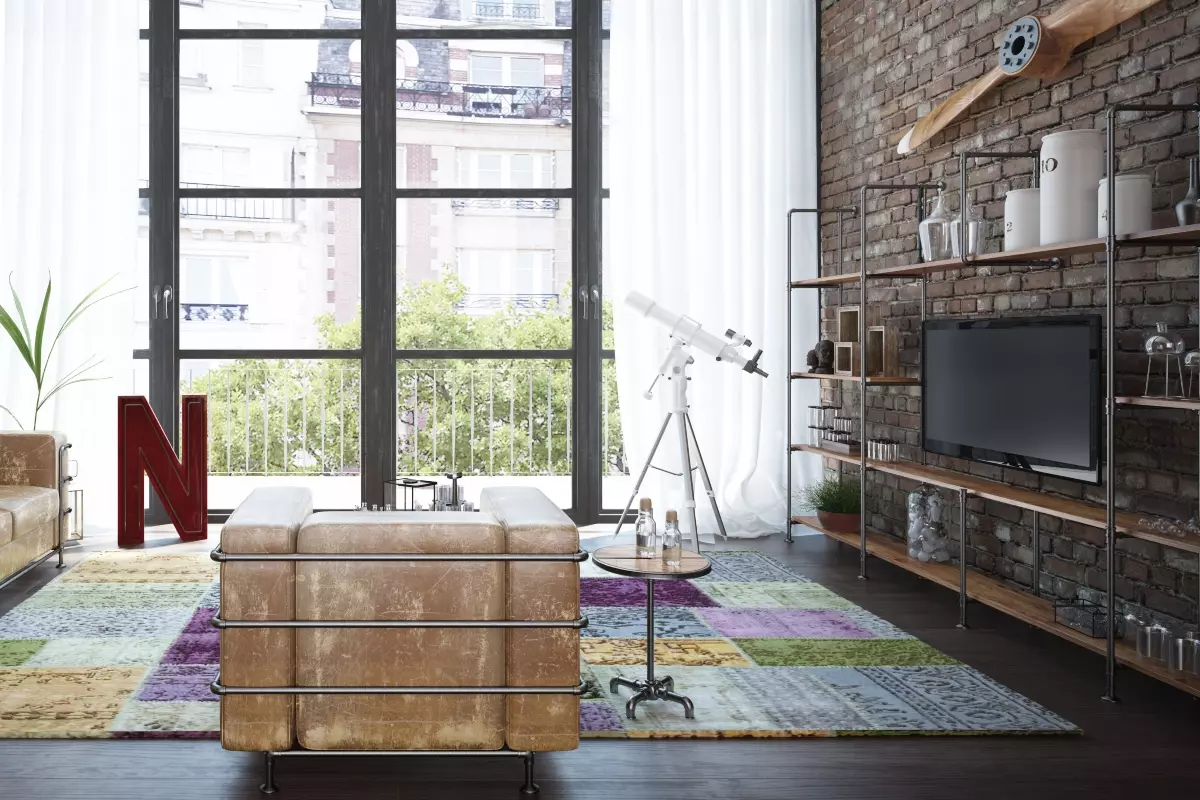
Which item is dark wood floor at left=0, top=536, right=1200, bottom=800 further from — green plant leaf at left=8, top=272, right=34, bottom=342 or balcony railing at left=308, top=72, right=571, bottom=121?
balcony railing at left=308, top=72, right=571, bottom=121

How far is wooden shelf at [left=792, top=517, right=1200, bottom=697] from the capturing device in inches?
131

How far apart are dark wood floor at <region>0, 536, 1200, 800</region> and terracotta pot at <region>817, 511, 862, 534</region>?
254cm

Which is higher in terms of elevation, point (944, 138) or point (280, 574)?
point (944, 138)

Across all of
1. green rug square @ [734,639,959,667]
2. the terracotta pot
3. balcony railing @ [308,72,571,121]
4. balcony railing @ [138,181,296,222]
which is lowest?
green rug square @ [734,639,959,667]

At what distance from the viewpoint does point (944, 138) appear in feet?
17.1

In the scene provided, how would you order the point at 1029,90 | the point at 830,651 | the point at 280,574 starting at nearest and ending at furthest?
the point at 280,574 → the point at 830,651 → the point at 1029,90

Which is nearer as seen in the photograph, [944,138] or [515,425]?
[944,138]

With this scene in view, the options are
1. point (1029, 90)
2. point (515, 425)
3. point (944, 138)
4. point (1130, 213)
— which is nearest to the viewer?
Result: point (1130, 213)

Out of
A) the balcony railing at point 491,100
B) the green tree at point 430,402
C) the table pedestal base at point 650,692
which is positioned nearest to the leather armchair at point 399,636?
the table pedestal base at point 650,692

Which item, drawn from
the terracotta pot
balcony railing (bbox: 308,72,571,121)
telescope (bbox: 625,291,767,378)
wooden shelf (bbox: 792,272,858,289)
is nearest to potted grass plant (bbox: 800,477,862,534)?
the terracotta pot

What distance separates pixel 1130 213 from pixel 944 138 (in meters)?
1.87

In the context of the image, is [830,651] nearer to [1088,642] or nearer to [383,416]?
[1088,642]

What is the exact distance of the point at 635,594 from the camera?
4.94m

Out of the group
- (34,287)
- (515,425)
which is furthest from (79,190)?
(515,425)
